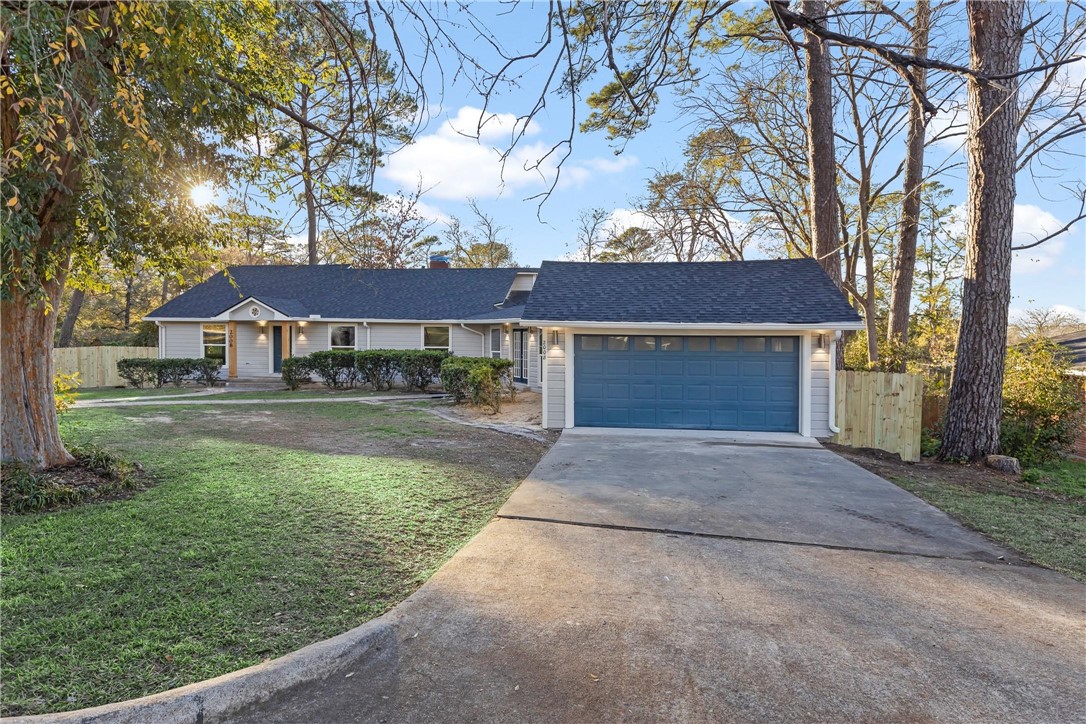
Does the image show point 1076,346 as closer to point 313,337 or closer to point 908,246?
point 908,246

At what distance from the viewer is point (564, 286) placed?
11562 millimetres

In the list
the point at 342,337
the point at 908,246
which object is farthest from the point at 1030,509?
the point at 342,337

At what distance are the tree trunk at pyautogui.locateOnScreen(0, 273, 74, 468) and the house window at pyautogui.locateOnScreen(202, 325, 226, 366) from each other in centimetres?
1533

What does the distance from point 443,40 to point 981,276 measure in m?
8.95

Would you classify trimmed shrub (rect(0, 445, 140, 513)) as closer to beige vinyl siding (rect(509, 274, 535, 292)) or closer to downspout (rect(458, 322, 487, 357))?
downspout (rect(458, 322, 487, 357))

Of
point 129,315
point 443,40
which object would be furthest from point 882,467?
point 129,315

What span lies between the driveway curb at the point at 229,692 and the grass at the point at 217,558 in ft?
0.37

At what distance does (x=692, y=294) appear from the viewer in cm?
1097

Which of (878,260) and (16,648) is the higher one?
(878,260)

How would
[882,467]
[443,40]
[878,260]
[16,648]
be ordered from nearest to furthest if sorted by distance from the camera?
[16,648]
[443,40]
[882,467]
[878,260]

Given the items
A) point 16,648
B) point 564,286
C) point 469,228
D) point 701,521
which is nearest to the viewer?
point 16,648

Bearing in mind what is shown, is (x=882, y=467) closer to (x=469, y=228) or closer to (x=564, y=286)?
(x=564, y=286)

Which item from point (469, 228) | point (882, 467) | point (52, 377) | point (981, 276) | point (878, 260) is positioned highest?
point (469, 228)

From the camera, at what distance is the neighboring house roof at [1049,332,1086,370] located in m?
13.3
